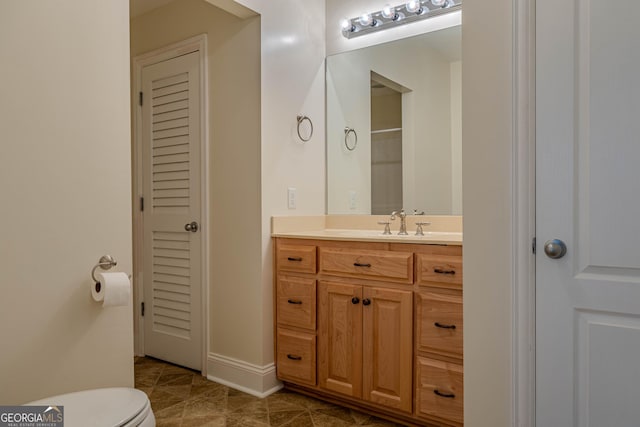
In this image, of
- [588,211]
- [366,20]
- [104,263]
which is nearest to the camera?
[588,211]

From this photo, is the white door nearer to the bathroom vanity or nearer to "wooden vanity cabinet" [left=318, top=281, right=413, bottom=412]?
the bathroom vanity

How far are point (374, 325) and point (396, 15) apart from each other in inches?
75.9

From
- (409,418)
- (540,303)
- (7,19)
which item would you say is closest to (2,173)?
(7,19)

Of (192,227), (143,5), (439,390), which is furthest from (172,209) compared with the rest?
(439,390)

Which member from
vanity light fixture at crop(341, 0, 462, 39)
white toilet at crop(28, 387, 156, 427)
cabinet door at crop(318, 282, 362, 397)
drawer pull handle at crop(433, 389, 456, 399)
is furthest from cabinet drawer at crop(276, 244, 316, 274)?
vanity light fixture at crop(341, 0, 462, 39)

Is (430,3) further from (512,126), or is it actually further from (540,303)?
(540,303)

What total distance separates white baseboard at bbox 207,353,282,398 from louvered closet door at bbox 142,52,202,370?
7.1 inches

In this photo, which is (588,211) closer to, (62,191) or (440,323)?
(440,323)

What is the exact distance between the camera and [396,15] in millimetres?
2797

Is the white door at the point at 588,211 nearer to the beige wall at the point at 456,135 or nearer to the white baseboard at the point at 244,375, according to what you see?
the beige wall at the point at 456,135

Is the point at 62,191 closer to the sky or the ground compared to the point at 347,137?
closer to the ground

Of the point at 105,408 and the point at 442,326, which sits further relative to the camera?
the point at 442,326

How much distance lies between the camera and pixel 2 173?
1.42 m

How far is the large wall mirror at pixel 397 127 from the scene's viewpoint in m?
2.64
